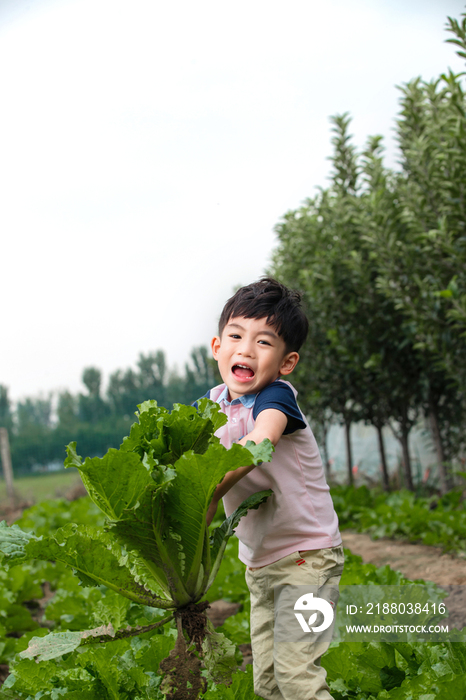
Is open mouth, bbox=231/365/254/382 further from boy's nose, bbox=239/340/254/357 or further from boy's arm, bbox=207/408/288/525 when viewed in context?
boy's arm, bbox=207/408/288/525

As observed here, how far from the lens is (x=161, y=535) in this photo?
1603mm

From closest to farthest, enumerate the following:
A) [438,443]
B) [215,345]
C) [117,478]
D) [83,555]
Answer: [117,478] < [83,555] < [215,345] < [438,443]

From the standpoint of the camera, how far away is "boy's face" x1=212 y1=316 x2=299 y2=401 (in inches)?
71.6

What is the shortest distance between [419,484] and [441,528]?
9.30 ft

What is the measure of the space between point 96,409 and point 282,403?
10281 millimetres

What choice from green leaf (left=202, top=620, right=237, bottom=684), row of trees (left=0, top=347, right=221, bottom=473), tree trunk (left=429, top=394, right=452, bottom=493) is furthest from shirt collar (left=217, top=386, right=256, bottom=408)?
row of trees (left=0, top=347, right=221, bottom=473)

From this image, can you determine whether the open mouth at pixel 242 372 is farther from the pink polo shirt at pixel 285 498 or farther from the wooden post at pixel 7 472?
the wooden post at pixel 7 472

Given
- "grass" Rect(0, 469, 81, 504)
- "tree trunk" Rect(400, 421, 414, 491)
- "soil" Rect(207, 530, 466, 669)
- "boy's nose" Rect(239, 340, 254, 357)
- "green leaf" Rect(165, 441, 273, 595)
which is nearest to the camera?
"green leaf" Rect(165, 441, 273, 595)

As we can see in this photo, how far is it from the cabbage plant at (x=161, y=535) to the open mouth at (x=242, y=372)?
0.21 meters

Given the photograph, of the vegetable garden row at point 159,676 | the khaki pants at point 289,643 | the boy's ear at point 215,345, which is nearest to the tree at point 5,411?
the vegetable garden row at point 159,676

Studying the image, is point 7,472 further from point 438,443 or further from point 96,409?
point 438,443

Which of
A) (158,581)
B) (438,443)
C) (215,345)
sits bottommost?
(438,443)

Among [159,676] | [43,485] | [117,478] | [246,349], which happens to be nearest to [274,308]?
[246,349]

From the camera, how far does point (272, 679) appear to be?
6.25ft
